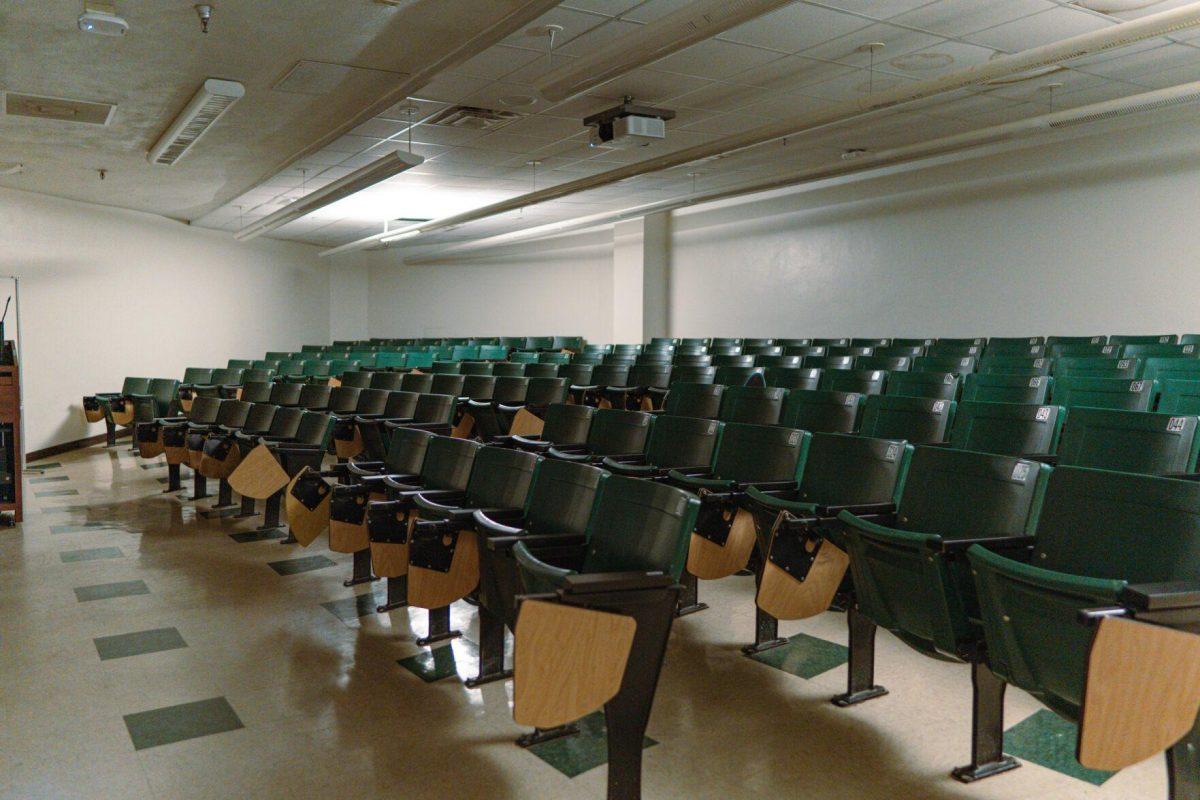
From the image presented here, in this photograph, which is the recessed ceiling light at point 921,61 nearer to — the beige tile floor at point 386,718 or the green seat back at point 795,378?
the green seat back at point 795,378

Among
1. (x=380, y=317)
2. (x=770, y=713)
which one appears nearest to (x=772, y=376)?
(x=770, y=713)

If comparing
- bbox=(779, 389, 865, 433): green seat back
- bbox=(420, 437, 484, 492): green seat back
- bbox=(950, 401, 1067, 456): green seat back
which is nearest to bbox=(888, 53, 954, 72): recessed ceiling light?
bbox=(779, 389, 865, 433): green seat back

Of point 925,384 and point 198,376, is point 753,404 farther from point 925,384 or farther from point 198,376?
point 198,376

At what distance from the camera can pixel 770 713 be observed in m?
2.80

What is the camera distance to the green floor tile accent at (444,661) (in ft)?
10.6

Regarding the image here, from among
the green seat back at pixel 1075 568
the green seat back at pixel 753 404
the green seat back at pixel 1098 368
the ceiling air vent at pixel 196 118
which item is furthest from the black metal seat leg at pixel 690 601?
the ceiling air vent at pixel 196 118

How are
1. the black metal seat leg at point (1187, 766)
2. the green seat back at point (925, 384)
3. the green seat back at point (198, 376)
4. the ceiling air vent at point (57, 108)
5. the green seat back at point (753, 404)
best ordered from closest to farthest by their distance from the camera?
1. the black metal seat leg at point (1187, 766)
2. the green seat back at point (753, 404)
3. the green seat back at point (925, 384)
4. the ceiling air vent at point (57, 108)
5. the green seat back at point (198, 376)

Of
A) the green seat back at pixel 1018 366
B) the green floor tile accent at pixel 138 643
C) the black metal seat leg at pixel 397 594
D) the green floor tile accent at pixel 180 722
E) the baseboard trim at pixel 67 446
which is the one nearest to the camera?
the green floor tile accent at pixel 180 722

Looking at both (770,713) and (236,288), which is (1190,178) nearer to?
(770,713)

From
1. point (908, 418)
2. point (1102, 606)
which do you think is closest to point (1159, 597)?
point (1102, 606)

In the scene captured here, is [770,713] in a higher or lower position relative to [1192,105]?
lower

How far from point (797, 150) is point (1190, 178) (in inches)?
161

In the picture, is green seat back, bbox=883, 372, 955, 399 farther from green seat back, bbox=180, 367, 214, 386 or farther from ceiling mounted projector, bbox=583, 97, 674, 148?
green seat back, bbox=180, 367, 214, 386

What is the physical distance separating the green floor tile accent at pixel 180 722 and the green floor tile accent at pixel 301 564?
176 cm
